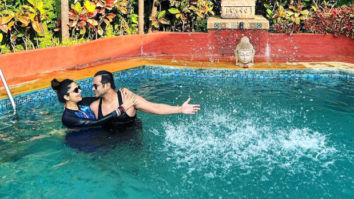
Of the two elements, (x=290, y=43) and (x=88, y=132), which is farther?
(x=290, y=43)

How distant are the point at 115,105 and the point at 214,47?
6.67m

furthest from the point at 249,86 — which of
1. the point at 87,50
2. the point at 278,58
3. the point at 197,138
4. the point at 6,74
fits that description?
the point at 6,74

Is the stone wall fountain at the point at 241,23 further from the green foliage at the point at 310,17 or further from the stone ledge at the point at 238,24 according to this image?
the green foliage at the point at 310,17

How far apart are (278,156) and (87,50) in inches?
258

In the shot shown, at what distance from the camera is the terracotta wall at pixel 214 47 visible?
11.0 meters

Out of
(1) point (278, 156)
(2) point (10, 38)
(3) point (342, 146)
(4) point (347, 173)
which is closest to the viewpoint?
(4) point (347, 173)

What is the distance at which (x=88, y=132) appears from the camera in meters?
5.91

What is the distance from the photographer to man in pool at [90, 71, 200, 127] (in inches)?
202

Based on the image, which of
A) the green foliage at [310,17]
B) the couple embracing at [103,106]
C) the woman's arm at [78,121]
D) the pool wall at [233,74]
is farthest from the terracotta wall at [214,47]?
the woman's arm at [78,121]

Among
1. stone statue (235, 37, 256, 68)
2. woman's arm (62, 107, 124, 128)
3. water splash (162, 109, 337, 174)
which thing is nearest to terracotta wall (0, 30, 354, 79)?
stone statue (235, 37, 256, 68)

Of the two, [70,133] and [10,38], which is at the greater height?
[10,38]

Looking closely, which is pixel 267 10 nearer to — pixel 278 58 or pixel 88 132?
pixel 278 58

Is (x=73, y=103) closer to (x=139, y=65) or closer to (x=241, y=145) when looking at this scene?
(x=241, y=145)

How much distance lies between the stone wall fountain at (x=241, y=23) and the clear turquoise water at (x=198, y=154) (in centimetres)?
224
